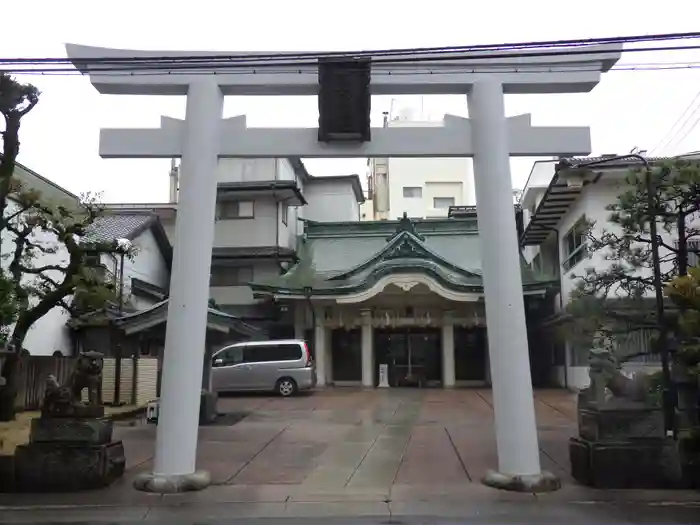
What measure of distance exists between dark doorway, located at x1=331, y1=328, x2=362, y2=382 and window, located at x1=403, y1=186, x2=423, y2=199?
23359 mm

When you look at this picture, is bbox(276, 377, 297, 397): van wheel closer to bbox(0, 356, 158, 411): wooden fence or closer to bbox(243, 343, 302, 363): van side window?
bbox(243, 343, 302, 363): van side window

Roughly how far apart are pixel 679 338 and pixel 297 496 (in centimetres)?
677

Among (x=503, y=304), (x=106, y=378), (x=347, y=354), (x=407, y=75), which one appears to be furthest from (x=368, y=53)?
(x=347, y=354)

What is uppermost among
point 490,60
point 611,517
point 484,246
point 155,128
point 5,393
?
point 490,60

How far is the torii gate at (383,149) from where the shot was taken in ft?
30.3

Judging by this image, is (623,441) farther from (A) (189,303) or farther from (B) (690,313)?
(A) (189,303)

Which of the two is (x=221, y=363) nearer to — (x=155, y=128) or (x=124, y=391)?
(x=124, y=391)

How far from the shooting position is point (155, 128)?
992 centimetres

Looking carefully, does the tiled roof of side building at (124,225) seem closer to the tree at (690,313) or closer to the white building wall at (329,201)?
the white building wall at (329,201)

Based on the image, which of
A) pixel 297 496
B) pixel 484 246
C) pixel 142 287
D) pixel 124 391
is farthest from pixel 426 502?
pixel 142 287

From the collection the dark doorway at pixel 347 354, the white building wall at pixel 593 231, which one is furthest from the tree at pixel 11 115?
the dark doorway at pixel 347 354

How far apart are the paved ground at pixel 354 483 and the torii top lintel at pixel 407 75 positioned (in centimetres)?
565

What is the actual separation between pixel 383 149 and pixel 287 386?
52.1ft

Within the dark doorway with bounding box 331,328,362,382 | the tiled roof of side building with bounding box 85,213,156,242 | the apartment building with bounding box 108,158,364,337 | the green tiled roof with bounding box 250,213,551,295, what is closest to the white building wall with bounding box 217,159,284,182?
the apartment building with bounding box 108,158,364,337
